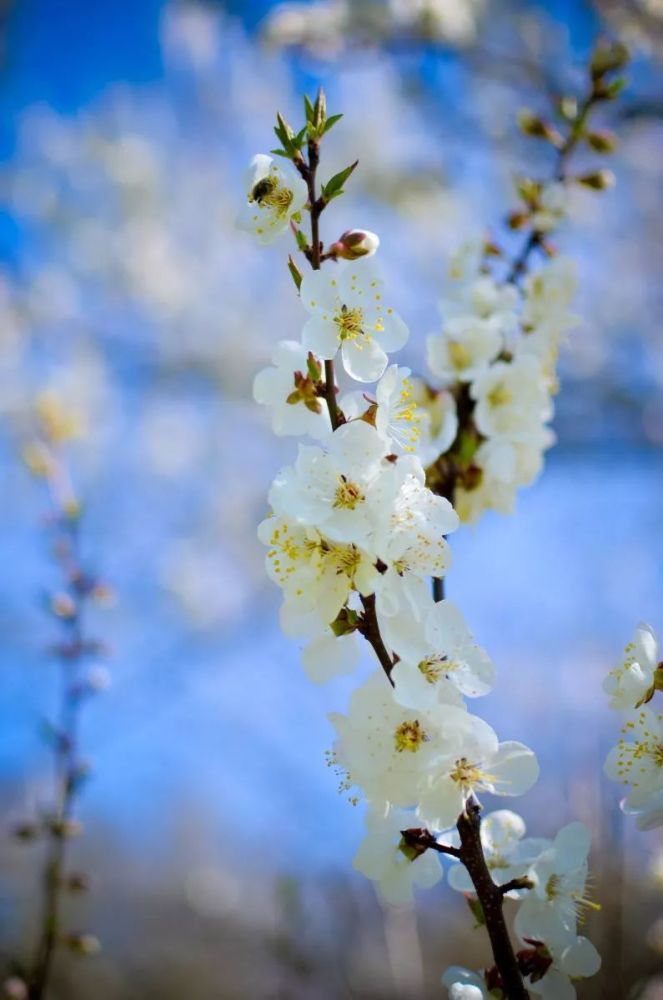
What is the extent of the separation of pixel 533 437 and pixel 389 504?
1.96 feet

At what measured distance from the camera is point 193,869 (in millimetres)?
5230

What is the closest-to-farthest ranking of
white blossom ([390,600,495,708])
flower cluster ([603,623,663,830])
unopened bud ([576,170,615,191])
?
white blossom ([390,600,495,708])
flower cluster ([603,623,663,830])
unopened bud ([576,170,615,191])

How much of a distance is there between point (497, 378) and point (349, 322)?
465mm

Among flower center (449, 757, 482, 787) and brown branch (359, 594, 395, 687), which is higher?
brown branch (359, 594, 395, 687)

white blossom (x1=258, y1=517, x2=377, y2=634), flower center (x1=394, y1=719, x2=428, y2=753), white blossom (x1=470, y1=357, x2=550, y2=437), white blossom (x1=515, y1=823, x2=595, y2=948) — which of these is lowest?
white blossom (x1=515, y1=823, x2=595, y2=948)

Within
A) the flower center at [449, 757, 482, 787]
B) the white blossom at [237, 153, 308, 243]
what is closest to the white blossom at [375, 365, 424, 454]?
the white blossom at [237, 153, 308, 243]

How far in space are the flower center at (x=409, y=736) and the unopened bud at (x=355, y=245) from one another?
0.56 m

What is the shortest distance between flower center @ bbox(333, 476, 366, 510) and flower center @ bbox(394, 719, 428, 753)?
0.76 ft

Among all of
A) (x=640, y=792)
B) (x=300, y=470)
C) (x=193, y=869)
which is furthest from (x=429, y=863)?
(x=193, y=869)

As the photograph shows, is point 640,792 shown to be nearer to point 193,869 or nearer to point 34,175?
point 193,869

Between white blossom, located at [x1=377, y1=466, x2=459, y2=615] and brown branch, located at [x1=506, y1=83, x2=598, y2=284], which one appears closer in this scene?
white blossom, located at [x1=377, y1=466, x2=459, y2=615]

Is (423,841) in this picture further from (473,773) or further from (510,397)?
(510,397)

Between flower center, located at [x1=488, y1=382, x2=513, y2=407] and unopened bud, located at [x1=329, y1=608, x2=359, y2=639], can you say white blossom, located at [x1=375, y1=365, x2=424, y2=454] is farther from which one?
flower center, located at [x1=488, y1=382, x2=513, y2=407]

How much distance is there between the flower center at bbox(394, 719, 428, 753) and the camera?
77 centimetres
